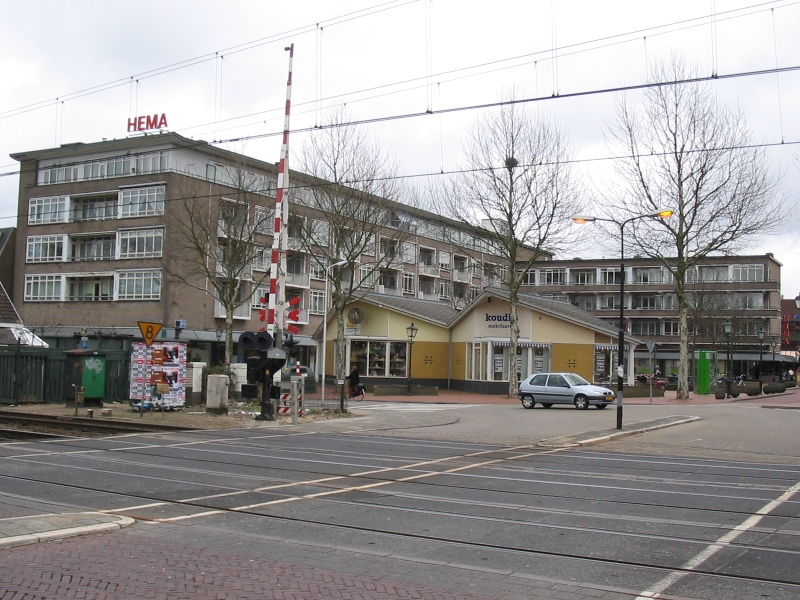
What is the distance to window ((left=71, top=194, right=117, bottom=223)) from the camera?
6278 cm

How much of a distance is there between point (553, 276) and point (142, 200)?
57084 millimetres

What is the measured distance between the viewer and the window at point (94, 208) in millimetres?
62781

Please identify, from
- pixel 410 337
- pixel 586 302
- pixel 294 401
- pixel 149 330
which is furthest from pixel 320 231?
pixel 586 302

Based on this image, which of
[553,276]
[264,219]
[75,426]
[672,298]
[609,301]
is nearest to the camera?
[75,426]

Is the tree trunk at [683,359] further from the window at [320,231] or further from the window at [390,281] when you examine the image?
the window at [390,281]

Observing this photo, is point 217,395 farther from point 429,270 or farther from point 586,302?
point 586,302

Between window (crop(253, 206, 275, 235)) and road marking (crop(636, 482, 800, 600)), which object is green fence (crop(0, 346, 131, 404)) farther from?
road marking (crop(636, 482, 800, 600))

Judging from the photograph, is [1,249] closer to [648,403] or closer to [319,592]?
[648,403]

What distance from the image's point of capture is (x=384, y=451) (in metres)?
17.6

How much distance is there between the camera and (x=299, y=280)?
69.0 m

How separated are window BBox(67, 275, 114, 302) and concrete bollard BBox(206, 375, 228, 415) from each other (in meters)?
39.6

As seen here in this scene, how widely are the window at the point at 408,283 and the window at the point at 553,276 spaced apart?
26.5 meters

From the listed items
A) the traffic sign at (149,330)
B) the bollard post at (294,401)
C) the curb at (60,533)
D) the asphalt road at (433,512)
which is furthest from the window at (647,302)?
the curb at (60,533)

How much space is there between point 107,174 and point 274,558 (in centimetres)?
6172
